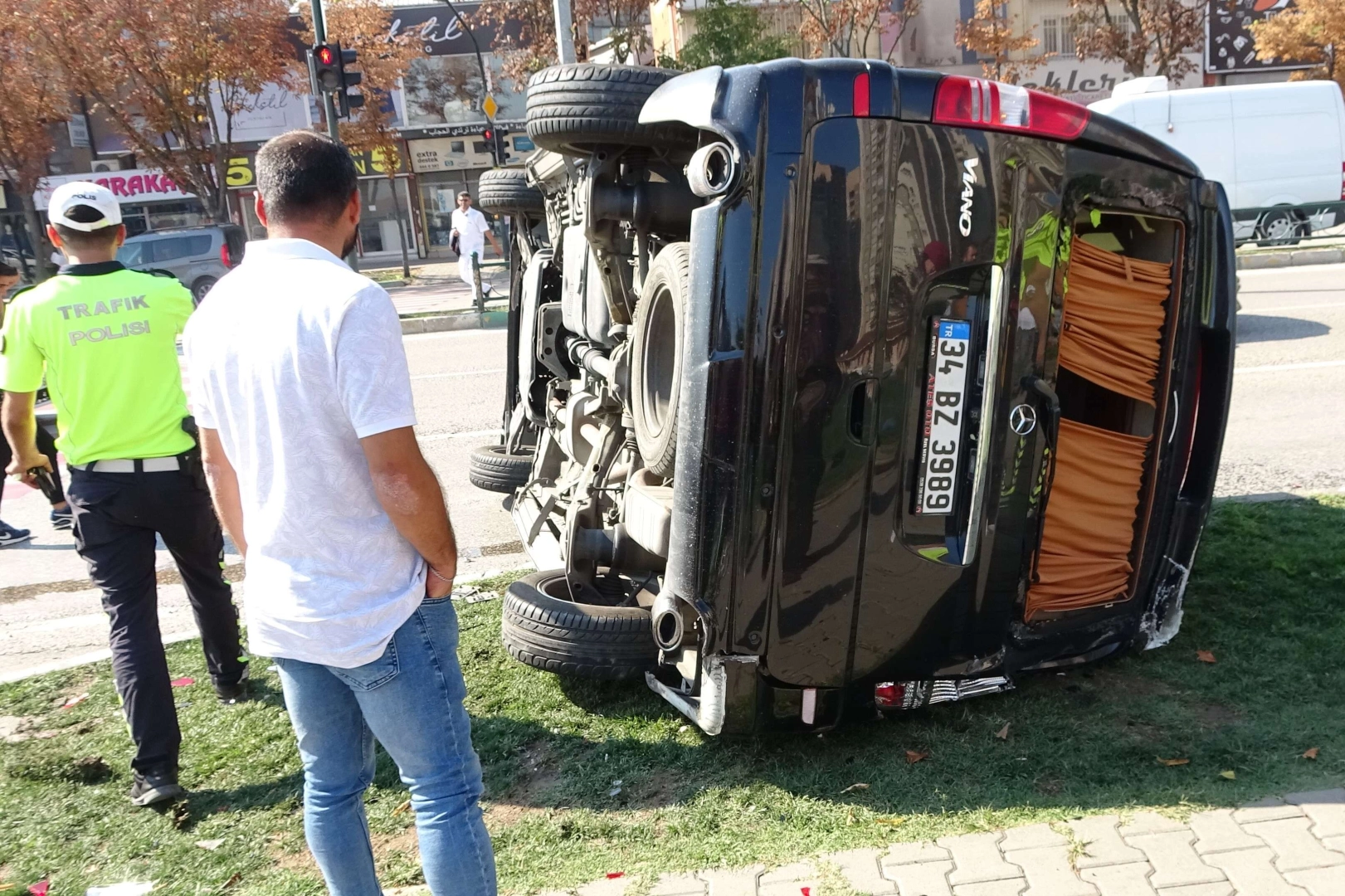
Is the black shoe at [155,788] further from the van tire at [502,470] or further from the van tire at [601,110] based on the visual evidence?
the van tire at [502,470]

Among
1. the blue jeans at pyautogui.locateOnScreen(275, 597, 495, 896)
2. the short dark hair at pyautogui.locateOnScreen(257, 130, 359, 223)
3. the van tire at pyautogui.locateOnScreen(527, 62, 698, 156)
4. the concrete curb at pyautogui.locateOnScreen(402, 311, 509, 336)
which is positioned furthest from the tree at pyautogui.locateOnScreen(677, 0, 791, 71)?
the blue jeans at pyautogui.locateOnScreen(275, 597, 495, 896)

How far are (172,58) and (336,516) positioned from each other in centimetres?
2444

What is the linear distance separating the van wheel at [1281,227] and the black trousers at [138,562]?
16419mm

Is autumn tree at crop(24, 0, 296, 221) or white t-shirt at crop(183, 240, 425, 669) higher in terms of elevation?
autumn tree at crop(24, 0, 296, 221)

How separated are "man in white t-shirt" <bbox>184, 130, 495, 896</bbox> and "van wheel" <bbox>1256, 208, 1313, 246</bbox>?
1677 centimetres

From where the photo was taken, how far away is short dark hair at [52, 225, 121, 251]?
3.63 metres

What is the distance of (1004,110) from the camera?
302cm

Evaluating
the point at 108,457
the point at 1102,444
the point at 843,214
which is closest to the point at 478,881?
the point at 843,214

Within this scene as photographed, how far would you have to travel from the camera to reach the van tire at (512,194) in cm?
613

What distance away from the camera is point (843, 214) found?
9.59 feet

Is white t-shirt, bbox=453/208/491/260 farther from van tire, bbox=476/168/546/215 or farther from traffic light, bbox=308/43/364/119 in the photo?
van tire, bbox=476/168/546/215

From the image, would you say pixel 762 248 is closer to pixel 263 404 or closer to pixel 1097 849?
pixel 263 404

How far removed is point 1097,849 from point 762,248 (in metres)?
1.88

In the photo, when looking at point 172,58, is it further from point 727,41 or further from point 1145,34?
point 1145,34
